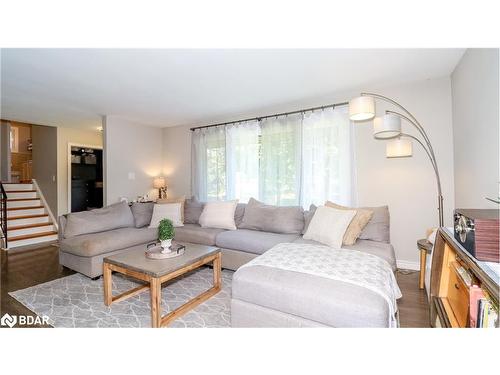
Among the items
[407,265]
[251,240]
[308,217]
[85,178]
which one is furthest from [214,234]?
[85,178]

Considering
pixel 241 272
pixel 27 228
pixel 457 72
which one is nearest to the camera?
pixel 241 272

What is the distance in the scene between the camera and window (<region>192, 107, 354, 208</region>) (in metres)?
3.24

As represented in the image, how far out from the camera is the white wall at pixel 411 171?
2693 mm

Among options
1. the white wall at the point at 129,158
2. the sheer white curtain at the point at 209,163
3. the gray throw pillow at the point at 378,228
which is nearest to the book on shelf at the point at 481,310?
the gray throw pillow at the point at 378,228

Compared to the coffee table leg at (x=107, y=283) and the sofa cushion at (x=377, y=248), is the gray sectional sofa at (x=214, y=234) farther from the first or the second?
the coffee table leg at (x=107, y=283)

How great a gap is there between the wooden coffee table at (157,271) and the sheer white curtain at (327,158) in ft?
5.82

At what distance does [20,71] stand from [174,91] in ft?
5.06

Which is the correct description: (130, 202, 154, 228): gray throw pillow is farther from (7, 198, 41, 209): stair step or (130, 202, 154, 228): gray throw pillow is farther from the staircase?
(7, 198, 41, 209): stair step

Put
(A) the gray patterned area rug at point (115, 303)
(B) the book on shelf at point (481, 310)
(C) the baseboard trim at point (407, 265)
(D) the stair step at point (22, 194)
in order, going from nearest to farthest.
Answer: (B) the book on shelf at point (481, 310) → (A) the gray patterned area rug at point (115, 303) → (C) the baseboard trim at point (407, 265) → (D) the stair step at point (22, 194)

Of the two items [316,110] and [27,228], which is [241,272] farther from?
[27,228]

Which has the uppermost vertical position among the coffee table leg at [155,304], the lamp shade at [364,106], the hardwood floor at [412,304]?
the lamp shade at [364,106]

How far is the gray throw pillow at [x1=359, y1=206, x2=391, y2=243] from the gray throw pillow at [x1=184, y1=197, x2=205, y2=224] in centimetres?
241

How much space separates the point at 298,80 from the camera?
2.75 metres
